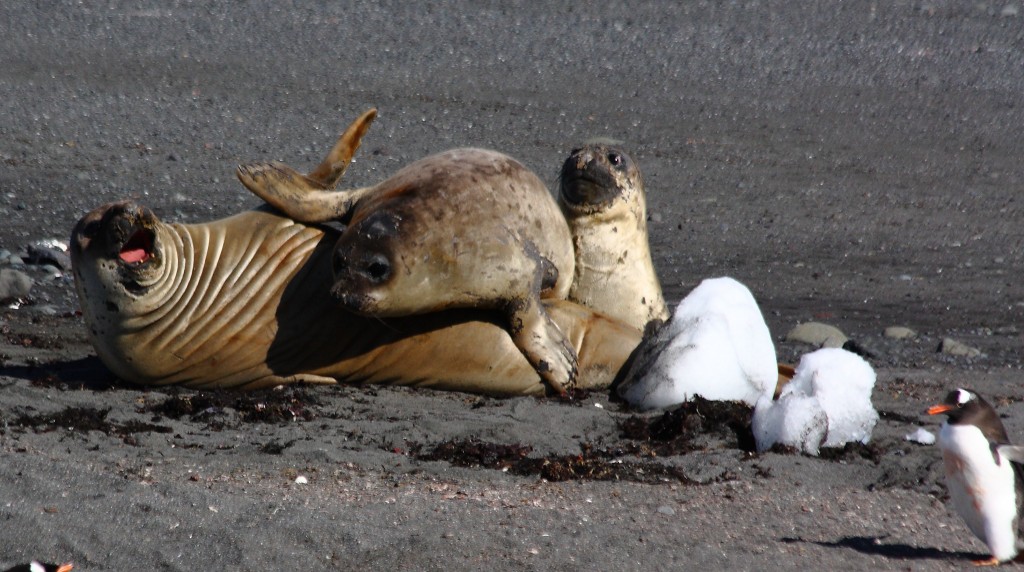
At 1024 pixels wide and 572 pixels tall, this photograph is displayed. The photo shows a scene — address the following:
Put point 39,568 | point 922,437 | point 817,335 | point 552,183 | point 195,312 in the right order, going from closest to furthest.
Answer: point 39,568 < point 922,437 < point 195,312 < point 817,335 < point 552,183

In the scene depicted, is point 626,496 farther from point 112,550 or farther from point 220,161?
point 220,161

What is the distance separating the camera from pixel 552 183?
10.0 metres

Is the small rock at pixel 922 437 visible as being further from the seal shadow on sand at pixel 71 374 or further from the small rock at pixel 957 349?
the seal shadow on sand at pixel 71 374

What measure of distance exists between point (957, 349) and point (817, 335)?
0.67 meters

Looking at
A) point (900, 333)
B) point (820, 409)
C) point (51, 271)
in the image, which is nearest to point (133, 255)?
point (51, 271)

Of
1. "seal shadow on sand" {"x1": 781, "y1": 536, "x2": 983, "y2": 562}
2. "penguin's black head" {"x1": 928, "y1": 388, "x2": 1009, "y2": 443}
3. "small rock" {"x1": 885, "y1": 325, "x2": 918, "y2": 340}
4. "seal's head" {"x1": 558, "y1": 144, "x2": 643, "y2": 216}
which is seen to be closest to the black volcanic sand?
"seal shadow on sand" {"x1": 781, "y1": 536, "x2": 983, "y2": 562}

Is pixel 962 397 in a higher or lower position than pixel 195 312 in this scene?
higher

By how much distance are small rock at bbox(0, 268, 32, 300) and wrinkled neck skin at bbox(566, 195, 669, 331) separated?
9.58 ft

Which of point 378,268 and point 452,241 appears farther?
point 452,241

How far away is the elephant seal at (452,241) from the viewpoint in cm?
564

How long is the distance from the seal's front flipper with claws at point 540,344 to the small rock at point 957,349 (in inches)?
86.9

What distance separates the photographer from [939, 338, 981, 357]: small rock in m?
7.17

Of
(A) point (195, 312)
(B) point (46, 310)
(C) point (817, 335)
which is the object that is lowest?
(B) point (46, 310)

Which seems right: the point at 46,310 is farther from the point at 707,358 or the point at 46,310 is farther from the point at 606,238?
the point at 707,358
